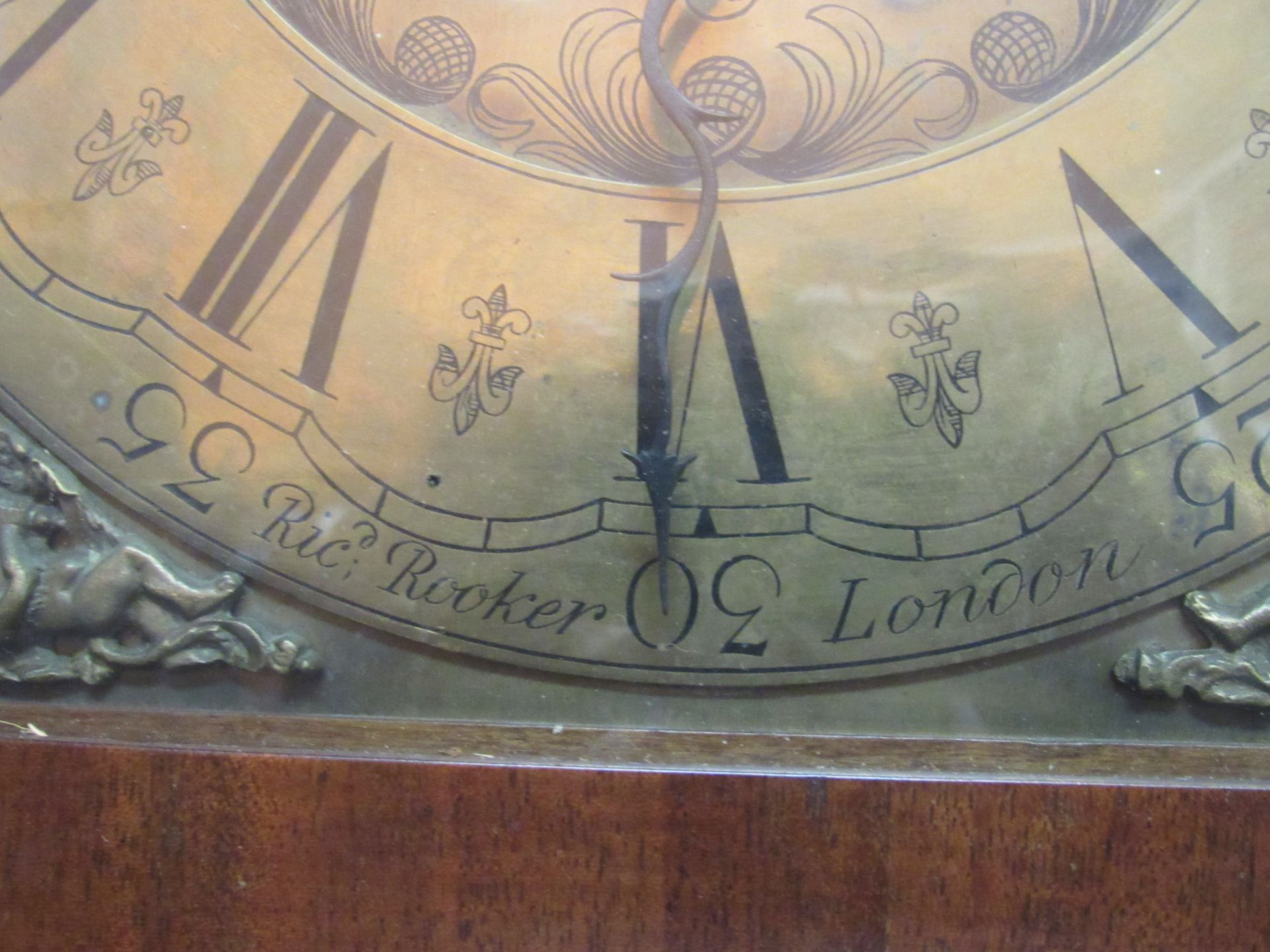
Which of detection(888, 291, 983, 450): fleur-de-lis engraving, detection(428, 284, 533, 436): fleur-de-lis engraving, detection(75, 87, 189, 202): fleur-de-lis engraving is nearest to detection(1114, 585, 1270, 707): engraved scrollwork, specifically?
detection(888, 291, 983, 450): fleur-de-lis engraving

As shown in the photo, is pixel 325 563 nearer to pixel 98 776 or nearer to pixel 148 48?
pixel 98 776

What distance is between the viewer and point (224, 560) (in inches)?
26.5

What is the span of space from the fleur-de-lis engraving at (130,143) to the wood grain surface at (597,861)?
395mm

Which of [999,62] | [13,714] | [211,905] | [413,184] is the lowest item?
[211,905]

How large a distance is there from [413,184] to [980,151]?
384mm

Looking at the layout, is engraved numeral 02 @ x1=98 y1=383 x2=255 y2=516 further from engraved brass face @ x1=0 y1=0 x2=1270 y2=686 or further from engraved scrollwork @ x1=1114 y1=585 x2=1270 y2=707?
engraved scrollwork @ x1=1114 y1=585 x2=1270 y2=707

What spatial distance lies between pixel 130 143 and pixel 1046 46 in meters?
0.62

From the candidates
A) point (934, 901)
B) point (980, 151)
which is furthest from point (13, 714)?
point (980, 151)

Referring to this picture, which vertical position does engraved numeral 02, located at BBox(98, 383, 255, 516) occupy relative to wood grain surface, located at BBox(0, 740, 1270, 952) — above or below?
above

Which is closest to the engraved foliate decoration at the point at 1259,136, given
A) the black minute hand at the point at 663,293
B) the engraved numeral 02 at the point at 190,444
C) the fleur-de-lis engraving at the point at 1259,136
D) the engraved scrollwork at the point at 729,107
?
the fleur-de-lis engraving at the point at 1259,136

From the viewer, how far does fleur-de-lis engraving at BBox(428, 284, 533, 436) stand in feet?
2.15

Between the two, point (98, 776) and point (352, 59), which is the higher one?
point (352, 59)

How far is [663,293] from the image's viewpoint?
2.13 ft

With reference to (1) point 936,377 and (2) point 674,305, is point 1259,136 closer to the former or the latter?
(1) point 936,377
